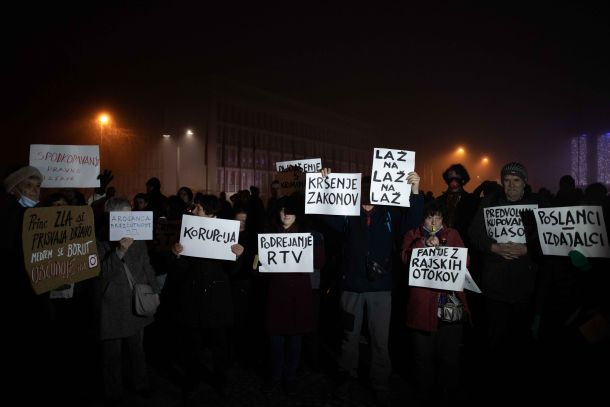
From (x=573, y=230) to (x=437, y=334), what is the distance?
171 cm

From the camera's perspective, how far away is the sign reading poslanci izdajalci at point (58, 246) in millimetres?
3764

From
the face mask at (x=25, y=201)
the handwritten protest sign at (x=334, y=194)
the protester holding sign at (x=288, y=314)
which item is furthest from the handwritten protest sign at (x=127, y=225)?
the handwritten protest sign at (x=334, y=194)

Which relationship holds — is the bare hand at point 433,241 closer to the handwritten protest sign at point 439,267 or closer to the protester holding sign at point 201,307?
the handwritten protest sign at point 439,267

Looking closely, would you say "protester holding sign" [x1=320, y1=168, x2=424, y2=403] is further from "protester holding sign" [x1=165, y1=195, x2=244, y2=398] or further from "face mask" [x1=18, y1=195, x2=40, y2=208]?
"face mask" [x1=18, y1=195, x2=40, y2=208]

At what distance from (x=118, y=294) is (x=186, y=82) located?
2544 cm

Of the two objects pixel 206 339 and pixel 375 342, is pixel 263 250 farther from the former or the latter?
pixel 375 342

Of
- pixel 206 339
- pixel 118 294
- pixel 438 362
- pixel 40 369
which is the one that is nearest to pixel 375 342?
pixel 438 362

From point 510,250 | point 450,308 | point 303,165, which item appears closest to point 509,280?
point 510,250

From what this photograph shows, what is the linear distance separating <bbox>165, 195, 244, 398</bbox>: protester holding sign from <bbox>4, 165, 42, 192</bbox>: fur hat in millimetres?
1639

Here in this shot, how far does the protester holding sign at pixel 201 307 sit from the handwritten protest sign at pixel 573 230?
3303 mm

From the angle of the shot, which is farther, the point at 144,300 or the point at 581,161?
the point at 581,161

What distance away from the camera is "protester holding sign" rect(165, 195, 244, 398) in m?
5.01

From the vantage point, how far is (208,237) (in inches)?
200

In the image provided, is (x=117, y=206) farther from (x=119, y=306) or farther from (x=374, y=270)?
(x=374, y=270)
